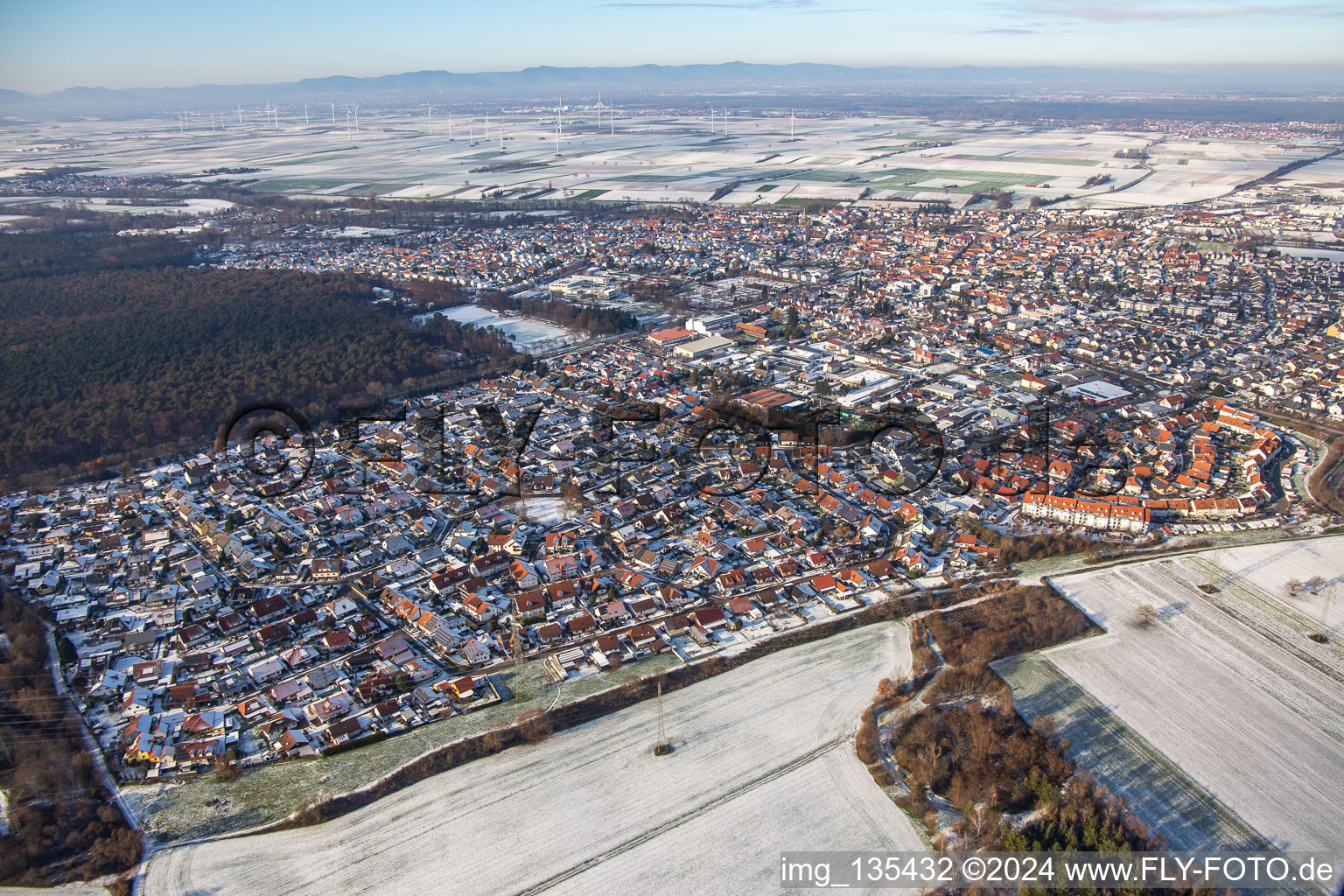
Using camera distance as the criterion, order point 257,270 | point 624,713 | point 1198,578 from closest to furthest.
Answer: point 624,713 < point 1198,578 < point 257,270

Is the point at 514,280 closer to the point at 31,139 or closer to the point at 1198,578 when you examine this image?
the point at 1198,578

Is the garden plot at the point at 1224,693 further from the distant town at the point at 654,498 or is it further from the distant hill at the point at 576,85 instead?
the distant hill at the point at 576,85

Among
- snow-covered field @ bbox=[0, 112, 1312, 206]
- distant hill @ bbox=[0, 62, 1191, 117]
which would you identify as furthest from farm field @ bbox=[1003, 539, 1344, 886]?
distant hill @ bbox=[0, 62, 1191, 117]

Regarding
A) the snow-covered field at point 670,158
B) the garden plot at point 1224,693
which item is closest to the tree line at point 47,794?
the garden plot at point 1224,693

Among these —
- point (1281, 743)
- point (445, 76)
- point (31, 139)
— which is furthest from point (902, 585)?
point (445, 76)

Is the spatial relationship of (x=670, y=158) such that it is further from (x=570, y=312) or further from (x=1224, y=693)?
(x=1224, y=693)

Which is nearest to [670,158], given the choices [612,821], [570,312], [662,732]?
[570,312]
